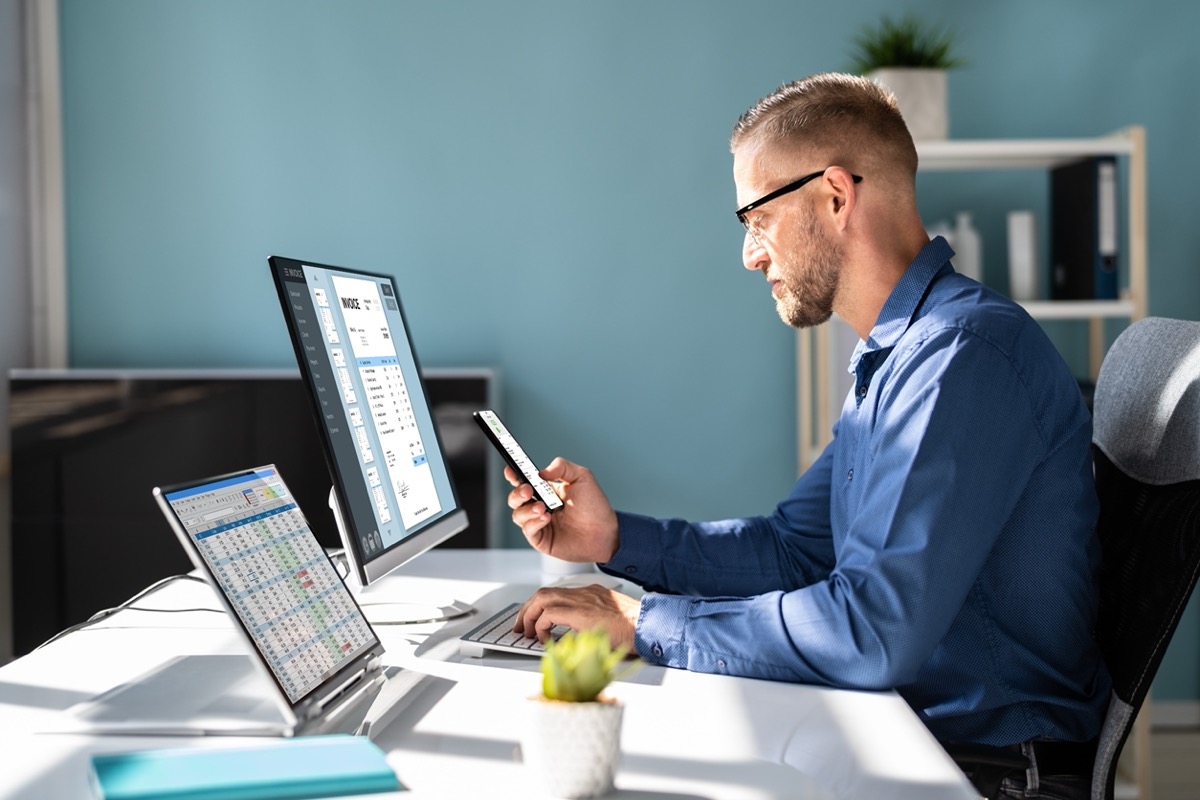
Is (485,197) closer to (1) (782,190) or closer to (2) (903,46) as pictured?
(2) (903,46)

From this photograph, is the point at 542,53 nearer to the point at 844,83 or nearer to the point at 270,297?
the point at 270,297

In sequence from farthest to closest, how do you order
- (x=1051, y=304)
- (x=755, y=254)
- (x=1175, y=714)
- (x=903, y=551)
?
1. (x=1175, y=714)
2. (x=1051, y=304)
3. (x=755, y=254)
4. (x=903, y=551)

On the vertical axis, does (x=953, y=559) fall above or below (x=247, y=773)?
above

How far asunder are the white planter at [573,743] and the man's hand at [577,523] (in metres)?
0.73

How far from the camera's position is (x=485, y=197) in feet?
11.3

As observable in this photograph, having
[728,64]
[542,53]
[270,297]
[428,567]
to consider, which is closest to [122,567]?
[270,297]

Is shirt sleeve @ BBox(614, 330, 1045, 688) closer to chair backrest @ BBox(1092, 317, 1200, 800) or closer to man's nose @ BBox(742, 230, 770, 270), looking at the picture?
chair backrest @ BBox(1092, 317, 1200, 800)

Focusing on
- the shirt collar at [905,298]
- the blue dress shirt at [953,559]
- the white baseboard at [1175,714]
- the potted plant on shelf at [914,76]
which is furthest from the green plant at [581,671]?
the white baseboard at [1175,714]

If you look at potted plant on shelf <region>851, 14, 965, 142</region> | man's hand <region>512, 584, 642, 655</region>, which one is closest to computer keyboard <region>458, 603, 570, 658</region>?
man's hand <region>512, 584, 642, 655</region>

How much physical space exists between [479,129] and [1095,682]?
2545mm

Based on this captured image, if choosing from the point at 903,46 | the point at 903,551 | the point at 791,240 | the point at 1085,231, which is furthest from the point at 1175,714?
the point at 903,551

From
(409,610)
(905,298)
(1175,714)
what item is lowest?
(1175,714)

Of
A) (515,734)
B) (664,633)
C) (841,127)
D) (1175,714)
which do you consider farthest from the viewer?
(1175,714)

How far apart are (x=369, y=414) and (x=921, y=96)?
6.68 feet
